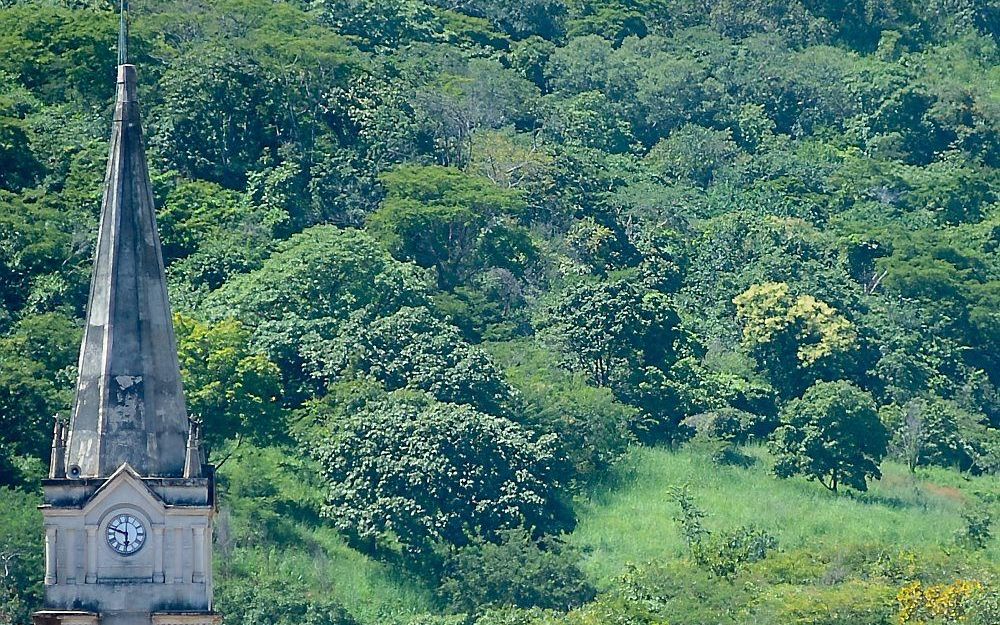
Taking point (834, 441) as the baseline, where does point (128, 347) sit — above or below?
below

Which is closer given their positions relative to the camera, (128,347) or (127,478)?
(127,478)

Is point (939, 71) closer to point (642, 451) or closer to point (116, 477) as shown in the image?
point (642, 451)

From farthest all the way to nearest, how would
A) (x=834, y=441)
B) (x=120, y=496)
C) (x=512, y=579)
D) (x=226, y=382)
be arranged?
(x=834, y=441) → (x=226, y=382) → (x=512, y=579) → (x=120, y=496)

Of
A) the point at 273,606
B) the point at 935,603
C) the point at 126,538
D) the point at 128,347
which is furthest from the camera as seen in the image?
the point at 273,606

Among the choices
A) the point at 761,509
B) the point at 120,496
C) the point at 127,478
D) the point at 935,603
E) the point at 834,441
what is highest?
the point at 834,441

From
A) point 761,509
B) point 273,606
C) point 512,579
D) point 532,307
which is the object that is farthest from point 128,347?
point 532,307

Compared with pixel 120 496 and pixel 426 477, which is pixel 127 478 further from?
pixel 426 477

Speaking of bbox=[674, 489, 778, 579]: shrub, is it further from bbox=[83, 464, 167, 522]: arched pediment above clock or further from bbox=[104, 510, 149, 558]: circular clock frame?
bbox=[83, 464, 167, 522]: arched pediment above clock

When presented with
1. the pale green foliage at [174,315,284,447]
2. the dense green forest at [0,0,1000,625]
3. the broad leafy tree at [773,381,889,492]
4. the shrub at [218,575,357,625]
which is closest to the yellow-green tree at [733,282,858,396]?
the dense green forest at [0,0,1000,625]
